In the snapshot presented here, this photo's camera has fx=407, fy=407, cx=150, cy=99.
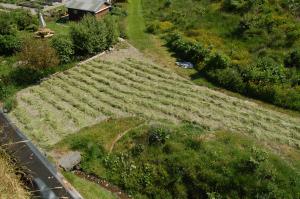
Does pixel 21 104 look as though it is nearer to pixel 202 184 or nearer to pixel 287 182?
pixel 202 184

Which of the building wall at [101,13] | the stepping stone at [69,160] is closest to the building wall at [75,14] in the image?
the building wall at [101,13]

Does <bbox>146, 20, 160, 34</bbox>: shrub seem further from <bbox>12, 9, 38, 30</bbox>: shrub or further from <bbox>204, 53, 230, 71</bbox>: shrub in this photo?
<bbox>12, 9, 38, 30</bbox>: shrub

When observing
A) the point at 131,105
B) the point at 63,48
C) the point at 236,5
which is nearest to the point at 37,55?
the point at 63,48

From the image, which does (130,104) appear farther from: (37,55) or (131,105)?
(37,55)

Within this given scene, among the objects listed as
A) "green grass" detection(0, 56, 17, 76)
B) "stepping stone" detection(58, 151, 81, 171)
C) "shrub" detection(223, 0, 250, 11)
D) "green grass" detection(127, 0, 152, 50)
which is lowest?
"stepping stone" detection(58, 151, 81, 171)

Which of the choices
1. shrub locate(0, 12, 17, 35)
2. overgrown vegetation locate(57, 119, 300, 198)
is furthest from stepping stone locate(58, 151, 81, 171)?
shrub locate(0, 12, 17, 35)

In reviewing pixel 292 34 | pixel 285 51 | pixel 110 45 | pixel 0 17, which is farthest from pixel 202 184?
pixel 0 17
